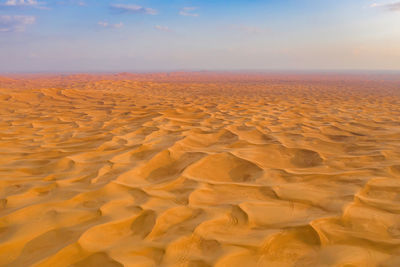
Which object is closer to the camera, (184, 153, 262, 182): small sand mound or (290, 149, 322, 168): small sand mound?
(184, 153, 262, 182): small sand mound

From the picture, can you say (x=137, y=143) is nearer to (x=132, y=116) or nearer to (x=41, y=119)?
(x=132, y=116)

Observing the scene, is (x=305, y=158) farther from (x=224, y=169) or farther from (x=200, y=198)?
(x=200, y=198)

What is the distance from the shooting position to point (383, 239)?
1.39 m

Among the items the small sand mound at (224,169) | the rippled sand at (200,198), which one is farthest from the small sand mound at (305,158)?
the small sand mound at (224,169)

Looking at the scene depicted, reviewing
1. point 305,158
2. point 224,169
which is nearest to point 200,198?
point 224,169

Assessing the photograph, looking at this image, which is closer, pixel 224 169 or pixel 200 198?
pixel 200 198

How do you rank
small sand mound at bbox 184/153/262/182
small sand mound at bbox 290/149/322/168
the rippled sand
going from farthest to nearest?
small sand mound at bbox 290/149/322/168 → small sand mound at bbox 184/153/262/182 → the rippled sand

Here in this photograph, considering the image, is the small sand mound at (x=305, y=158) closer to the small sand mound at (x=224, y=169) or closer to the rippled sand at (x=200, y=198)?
the rippled sand at (x=200, y=198)

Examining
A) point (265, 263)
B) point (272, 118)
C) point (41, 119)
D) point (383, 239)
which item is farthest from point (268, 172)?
point (41, 119)

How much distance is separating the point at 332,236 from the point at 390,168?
4.75 ft

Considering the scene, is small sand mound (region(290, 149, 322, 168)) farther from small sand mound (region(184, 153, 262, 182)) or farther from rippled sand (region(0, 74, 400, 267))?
small sand mound (region(184, 153, 262, 182))

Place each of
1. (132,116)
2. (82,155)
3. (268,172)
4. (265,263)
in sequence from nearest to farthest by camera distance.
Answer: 1. (265,263)
2. (268,172)
3. (82,155)
4. (132,116)

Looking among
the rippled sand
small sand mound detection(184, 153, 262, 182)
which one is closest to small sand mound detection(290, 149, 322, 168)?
the rippled sand

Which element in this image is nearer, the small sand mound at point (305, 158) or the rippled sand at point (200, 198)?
the rippled sand at point (200, 198)
